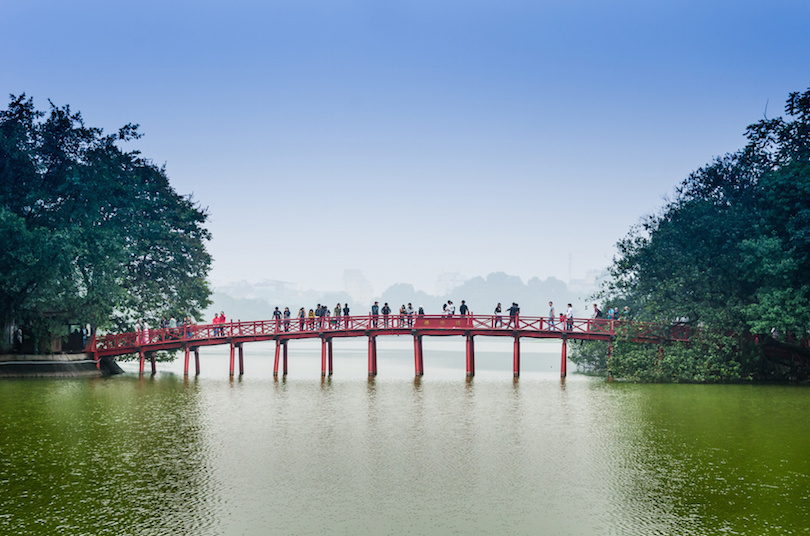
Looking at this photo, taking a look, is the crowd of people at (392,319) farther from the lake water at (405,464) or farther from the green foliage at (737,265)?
the lake water at (405,464)

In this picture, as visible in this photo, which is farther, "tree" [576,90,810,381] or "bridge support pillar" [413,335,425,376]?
"bridge support pillar" [413,335,425,376]

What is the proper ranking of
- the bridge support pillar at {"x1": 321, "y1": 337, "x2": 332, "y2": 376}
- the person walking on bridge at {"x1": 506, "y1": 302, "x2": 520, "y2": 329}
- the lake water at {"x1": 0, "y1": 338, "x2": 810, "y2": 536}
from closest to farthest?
1. the lake water at {"x1": 0, "y1": 338, "x2": 810, "y2": 536}
2. the person walking on bridge at {"x1": 506, "y1": 302, "x2": 520, "y2": 329}
3. the bridge support pillar at {"x1": 321, "y1": 337, "x2": 332, "y2": 376}

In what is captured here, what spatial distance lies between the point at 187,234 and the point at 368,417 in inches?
1320

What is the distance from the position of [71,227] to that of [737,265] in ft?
121

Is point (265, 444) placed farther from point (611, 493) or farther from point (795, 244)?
point (795, 244)

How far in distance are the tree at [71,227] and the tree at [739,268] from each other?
30887 millimetres

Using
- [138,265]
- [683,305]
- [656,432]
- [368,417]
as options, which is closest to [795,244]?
[683,305]

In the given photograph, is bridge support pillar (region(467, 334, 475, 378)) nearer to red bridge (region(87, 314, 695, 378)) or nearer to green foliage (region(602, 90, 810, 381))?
red bridge (region(87, 314, 695, 378))

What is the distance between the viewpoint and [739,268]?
37781 millimetres

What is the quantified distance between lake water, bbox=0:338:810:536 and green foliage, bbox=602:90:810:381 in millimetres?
5810

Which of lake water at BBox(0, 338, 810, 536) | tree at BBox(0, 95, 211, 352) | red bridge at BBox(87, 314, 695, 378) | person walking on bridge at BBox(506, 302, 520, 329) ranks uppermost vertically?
tree at BBox(0, 95, 211, 352)

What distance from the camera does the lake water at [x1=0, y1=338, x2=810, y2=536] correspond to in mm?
13336

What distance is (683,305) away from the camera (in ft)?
131

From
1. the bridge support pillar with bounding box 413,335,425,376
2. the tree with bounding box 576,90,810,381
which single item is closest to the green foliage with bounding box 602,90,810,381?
the tree with bounding box 576,90,810,381
